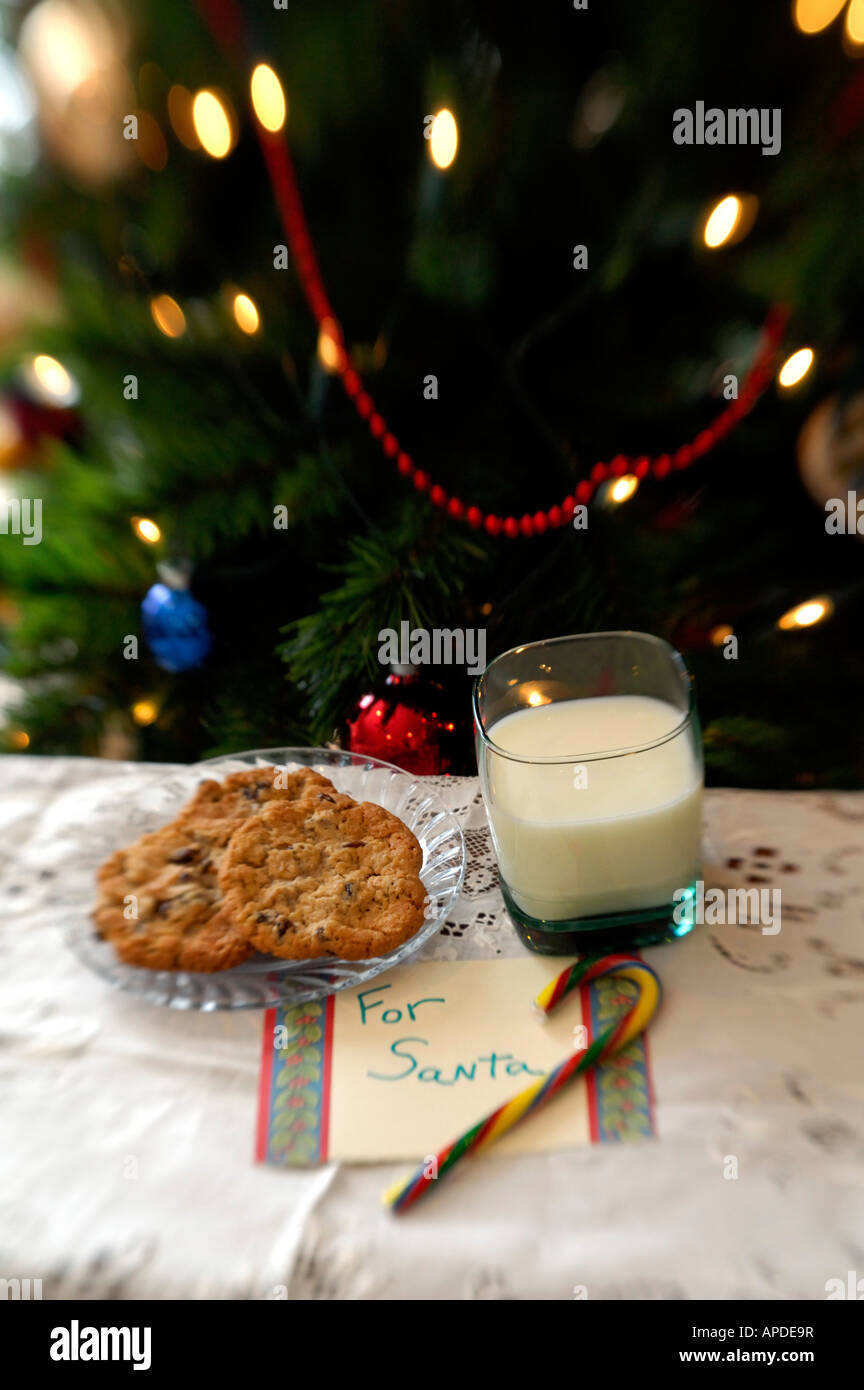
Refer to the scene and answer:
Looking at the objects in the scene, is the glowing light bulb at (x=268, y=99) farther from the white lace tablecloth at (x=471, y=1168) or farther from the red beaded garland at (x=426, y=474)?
the white lace tablecloth at (x=471, y=1168)

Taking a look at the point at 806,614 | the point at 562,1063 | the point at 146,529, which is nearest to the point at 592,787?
the point at 562,1063

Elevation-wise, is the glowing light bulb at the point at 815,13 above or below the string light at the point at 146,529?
above

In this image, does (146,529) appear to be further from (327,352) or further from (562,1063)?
(562,1063)

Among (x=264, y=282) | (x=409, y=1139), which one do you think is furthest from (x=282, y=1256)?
(x=264, y=282)

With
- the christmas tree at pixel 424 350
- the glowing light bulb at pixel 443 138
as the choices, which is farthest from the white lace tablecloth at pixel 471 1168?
the glowing light bulb at pixel 443 138

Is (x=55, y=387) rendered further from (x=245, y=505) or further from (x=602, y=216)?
(x=602, y=216)

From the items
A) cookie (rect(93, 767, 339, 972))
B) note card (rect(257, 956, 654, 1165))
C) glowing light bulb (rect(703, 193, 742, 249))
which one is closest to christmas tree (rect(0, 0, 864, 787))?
glowing light bulb (rect(703, 193, 742, 249))
